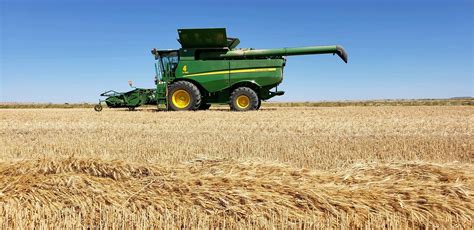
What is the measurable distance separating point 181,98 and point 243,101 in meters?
2.45

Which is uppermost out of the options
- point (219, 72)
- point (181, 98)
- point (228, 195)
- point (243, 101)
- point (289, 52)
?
point (289, 52)

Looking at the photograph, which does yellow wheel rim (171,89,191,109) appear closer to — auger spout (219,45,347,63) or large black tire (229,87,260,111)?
large black tire (229,87,260,111)

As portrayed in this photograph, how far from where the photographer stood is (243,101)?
1533 cm

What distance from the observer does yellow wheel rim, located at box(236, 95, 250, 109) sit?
15255 mm

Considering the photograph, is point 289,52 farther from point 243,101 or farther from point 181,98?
point 181,98

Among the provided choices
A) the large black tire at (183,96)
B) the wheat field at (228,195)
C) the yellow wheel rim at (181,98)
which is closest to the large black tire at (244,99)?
the large black tire at (183,96)

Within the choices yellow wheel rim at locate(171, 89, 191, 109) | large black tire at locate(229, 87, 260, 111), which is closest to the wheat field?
large black tire at locate(229, 87, 260, 111)

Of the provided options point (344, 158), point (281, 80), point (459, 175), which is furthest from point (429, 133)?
point (281, 80)

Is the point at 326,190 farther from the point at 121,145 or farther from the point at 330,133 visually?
the point at 330,133

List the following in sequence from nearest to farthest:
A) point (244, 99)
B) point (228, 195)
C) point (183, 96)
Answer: point (228, 195), point (244, 99), point (183, 96)

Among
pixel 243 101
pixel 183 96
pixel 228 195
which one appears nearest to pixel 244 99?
pixel 243 101

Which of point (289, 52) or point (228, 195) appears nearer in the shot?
point (228, 195)

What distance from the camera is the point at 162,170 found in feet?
11.2

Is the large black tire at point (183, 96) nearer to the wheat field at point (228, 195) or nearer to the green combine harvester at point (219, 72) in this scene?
the green combine harvester at point (219, 72)
